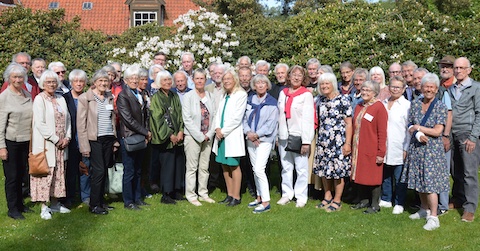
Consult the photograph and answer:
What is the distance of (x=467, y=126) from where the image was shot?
23.5 ft

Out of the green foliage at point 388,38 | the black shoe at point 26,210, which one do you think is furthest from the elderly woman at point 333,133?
the black shoe at point 26,210

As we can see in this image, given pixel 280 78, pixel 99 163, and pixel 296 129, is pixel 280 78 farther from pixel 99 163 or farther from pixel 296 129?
pixel 99 163

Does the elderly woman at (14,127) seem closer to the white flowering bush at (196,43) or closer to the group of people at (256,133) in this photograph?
the group of people at (256,133)

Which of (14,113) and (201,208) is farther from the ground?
(14,113)

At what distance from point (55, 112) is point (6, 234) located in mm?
1709

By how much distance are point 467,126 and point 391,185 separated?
1.46 metres

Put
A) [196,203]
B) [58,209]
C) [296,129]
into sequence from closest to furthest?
[58,209], [296,129], [196,203]

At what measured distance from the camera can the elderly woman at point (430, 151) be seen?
22.1 ft

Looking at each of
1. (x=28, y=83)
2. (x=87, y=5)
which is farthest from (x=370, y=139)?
(x=87, y=5)

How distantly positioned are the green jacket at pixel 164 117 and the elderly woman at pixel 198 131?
127 mm

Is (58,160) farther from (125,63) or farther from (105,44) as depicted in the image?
(105,44)

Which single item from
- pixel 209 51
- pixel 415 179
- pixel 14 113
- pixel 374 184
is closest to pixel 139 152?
pixel 14 113

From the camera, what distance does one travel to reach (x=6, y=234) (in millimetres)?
6578

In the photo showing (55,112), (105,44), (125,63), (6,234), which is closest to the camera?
(6,234)
